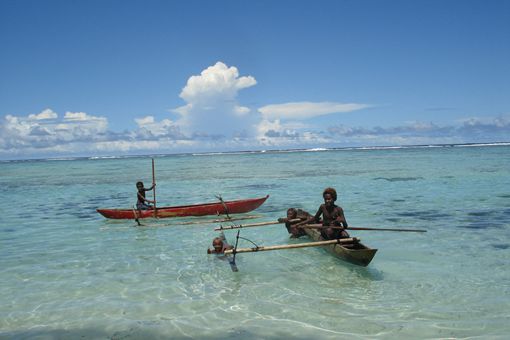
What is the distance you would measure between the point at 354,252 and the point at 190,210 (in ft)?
33.6

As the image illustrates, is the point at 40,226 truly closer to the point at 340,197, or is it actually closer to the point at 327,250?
the point at 327,250

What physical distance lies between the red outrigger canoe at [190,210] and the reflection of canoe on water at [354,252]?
7.92 meters

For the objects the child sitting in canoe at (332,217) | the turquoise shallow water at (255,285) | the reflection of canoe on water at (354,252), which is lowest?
the turquoise shallow water at (255,285)

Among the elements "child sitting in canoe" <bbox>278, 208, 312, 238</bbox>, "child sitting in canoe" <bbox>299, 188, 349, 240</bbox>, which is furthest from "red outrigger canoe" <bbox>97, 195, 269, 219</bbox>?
"child sitting in canoe" <bbox>299, 188, 349, 240</bbox>

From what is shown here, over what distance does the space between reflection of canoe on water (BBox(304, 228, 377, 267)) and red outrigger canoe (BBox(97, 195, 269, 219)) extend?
26.0ft

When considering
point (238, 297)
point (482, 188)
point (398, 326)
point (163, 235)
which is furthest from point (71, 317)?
point (482, 188)

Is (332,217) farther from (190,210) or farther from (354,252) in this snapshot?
(190,210)

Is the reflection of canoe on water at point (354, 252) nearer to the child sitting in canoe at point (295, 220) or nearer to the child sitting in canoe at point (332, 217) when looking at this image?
the child sitting in canoe at point (332, 217)

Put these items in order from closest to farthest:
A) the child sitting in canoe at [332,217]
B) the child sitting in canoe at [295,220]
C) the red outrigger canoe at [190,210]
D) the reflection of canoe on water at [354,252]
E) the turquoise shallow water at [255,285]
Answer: the turquoise shallow water at [255,285] → the reflection of canoe on water at [354,252] → the child sitting in canoe at [332,217] → the child sitting in canoe at [295,220] → the red outrigger canoe at [190,210]

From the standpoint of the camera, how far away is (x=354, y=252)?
8.68 meters

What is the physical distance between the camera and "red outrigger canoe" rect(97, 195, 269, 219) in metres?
17.2

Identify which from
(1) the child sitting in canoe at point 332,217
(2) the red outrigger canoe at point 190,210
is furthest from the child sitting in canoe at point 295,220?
(2) the red outrigger canoe at point 190,210

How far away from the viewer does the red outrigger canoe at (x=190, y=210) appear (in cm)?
1716

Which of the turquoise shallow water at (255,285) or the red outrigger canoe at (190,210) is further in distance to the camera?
the red outrigger canoe at (190,210)
